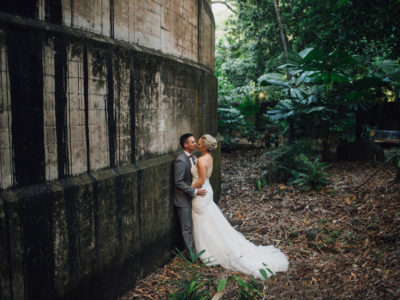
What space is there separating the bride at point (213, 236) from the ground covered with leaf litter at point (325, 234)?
0.70 feet

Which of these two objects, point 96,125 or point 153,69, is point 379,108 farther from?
point 96,125

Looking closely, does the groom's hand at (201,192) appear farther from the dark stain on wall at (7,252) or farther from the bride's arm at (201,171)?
the dark stain on wall at (7,252)

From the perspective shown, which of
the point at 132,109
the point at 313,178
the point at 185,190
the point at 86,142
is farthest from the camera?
the point at 313,178

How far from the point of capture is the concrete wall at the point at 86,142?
7.79 feet

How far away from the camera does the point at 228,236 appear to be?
4.52 meters

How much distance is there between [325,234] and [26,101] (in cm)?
482

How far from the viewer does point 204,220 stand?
14.8ft

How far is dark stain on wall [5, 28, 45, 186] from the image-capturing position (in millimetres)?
2318

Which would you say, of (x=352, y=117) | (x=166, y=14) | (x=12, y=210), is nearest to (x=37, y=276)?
(x=12, y=210)

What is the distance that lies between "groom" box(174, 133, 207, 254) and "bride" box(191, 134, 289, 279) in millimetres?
92

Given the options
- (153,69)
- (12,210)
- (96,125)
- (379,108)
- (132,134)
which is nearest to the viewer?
(12,210)

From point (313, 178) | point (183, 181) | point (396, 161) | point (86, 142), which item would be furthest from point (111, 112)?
point (396, 161)

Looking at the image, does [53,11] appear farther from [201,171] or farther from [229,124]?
[229,124]

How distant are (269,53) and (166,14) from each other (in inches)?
449
